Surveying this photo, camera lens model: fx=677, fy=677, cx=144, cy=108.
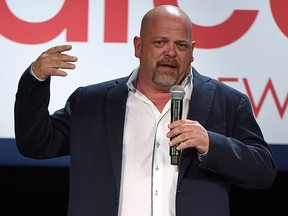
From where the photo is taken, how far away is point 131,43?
118 inches

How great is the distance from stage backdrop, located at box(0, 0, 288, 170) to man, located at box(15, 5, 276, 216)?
591 millimetres

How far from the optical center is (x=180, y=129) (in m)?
1.88

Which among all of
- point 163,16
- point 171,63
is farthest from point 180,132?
point 163,16

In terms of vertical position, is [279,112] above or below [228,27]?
below

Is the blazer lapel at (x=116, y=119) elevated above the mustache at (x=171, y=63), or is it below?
below

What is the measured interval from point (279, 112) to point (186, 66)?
0.85 m

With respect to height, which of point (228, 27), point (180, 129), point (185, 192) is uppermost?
point (228, 27)

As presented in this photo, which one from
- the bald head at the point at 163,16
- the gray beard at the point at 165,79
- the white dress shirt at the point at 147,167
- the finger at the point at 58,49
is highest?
the bald head at the point at 163,16

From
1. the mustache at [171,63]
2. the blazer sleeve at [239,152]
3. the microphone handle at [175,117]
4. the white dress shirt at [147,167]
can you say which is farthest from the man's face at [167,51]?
the microphone handle at [175,117]

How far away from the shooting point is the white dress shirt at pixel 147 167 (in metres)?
2.17

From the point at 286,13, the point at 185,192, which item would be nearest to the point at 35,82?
the point at 185,192

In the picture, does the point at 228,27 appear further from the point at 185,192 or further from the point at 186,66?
the point at 185,192

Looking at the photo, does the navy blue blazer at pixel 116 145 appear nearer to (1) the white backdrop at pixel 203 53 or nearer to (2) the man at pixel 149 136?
(2) the man at pixel 149 136

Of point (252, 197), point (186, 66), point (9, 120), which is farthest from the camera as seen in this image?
Result: point (252, 197)
